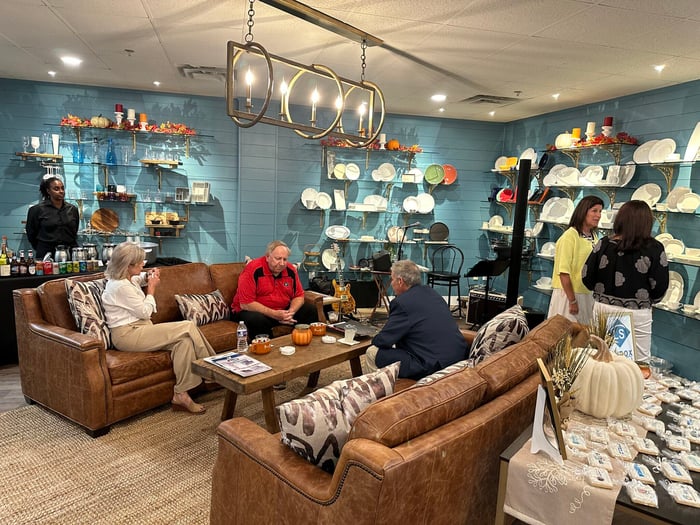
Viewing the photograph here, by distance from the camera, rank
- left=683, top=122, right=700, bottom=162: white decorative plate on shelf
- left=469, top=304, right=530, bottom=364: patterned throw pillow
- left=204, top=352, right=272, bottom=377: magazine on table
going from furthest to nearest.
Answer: left=683, top=122, right=700, bottom=162: white decorative plate on shelf < left=204, top=352, right=272, bottom=377: magazine on table < left=469, top=304, right=530, bottom=364: patterned throw pillow

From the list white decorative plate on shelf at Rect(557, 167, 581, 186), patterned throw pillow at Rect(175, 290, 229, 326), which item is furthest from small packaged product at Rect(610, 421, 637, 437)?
white decorative plate on shelf at Rect(557, 167, 581, 186)

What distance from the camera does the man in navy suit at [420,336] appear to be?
2.67 m

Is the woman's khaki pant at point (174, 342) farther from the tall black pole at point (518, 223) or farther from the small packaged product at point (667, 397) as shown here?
the tall black pole at point (518, 223)

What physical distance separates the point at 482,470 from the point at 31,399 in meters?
3.15

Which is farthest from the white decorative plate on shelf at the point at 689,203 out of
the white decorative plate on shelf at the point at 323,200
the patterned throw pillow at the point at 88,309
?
the patterned throw pillow at the point at 88,309

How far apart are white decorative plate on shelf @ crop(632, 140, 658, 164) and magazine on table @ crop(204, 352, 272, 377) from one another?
162 inches

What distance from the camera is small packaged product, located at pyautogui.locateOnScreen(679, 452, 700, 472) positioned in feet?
4.59

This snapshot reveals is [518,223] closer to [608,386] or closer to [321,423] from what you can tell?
[608,386]

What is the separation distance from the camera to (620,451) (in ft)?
4.87

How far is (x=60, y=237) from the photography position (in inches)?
189

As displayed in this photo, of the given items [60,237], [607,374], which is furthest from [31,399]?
[607,374]

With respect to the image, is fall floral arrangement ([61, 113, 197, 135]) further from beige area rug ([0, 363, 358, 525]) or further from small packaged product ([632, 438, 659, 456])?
small packaged product ([632, 438, 659, 456])

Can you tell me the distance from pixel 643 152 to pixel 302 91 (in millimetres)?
3634

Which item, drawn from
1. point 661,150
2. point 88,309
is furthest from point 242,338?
point 661,150
